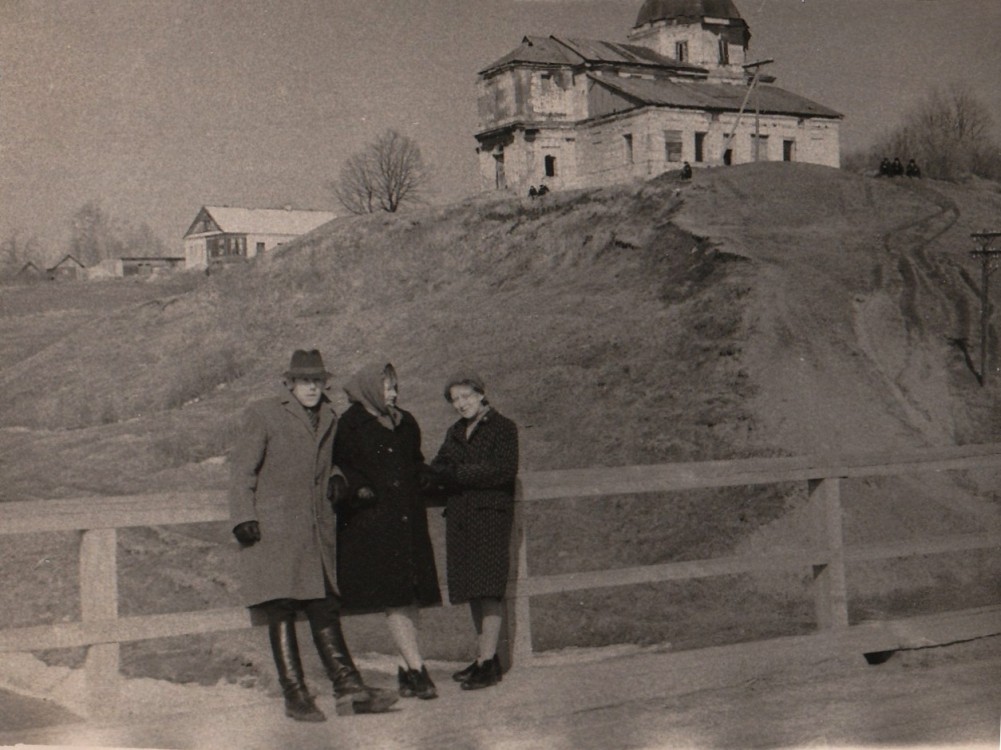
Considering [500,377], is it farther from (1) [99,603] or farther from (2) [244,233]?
(1) [99,603]

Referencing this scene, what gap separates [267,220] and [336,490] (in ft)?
82.6

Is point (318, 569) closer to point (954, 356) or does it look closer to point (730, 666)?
point (730, 666)

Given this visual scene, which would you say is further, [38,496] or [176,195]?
[38,496]

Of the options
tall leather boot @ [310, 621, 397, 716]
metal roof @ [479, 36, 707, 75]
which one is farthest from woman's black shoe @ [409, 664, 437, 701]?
metal roof @ [479, 36, 707, 75]

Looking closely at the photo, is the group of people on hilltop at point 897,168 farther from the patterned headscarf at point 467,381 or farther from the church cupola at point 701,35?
the patterned headscarf at point 467,381

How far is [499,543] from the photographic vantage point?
5.62 meters

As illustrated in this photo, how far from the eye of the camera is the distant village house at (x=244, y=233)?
89.1 ft

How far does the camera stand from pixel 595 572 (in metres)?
5.77

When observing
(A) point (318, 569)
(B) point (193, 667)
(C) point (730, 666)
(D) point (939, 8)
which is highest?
(D) point (939, 8)

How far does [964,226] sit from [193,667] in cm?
2561

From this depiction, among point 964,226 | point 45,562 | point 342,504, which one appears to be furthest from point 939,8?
point 964,226

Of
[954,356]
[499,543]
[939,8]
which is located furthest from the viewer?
[954,356]

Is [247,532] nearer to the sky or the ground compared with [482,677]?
nearer to the sky

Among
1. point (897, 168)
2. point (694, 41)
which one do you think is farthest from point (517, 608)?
point (694, 41)
